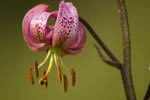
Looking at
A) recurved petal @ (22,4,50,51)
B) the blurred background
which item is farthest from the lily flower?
the blurred background

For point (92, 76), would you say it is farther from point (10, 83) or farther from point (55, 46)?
point (55, 46)

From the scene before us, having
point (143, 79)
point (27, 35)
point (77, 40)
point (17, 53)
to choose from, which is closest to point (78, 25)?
point (77, 40)

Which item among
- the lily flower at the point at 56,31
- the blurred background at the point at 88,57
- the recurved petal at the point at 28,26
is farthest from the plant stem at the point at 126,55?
the blurred background at the point at 88,57

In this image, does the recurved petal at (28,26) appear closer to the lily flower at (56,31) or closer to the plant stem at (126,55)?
the lily flower at (56,31)

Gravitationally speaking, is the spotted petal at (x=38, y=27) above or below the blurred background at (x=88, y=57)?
above

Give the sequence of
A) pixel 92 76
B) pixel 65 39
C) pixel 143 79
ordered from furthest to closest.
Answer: pixel 92 76
pixel 143 79
pixel 65 39

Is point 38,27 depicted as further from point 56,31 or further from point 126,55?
point 126,55
